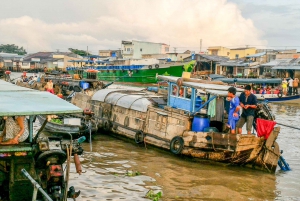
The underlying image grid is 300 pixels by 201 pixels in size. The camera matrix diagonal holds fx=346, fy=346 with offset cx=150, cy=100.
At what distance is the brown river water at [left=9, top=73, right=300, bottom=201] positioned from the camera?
811cm

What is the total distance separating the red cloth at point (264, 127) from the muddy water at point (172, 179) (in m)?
1.11

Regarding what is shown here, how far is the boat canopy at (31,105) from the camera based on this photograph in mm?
5195

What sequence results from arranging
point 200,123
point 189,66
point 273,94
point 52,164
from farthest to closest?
point 189,66 → point 273,94 → point 200,123 → point 52,164

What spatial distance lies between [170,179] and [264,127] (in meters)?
3.05

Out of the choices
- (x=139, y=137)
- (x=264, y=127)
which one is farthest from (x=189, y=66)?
(x=264, y=127)

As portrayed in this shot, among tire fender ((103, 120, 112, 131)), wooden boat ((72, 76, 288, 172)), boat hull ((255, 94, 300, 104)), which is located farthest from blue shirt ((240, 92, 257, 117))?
boat hull ((255, 94, 300, 104))

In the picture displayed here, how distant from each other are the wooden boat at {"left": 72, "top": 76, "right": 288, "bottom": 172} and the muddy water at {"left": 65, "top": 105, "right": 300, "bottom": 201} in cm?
37

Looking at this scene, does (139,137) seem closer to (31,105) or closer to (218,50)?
(31,105)

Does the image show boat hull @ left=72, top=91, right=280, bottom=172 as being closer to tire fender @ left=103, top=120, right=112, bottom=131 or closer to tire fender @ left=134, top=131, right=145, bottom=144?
tire fender @ left=134, top=131, right=145, bottom=144

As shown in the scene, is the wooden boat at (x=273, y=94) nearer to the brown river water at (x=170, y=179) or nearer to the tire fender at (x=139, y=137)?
the brown river water at (x=170, y=179)

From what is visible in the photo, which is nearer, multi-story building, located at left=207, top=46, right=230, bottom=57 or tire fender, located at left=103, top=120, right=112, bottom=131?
tire fender, located at left=103, top=120, right=112, bottom=131

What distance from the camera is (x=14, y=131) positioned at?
6238 millimetres

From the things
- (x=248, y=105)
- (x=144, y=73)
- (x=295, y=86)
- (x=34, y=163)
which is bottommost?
(x=34, y=163)

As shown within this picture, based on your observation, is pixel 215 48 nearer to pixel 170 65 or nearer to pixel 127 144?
pixel 170 65
